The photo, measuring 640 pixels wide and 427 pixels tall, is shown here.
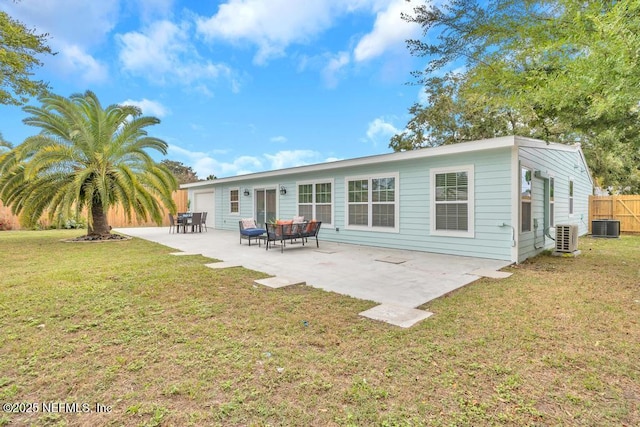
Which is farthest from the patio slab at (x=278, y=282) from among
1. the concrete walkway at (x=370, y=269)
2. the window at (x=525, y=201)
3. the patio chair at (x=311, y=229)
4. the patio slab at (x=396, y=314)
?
the window at (x=525, y=201)

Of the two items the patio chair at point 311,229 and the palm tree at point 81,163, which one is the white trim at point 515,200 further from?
the palm tree at point 81,163

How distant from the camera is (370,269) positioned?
20.1 ft

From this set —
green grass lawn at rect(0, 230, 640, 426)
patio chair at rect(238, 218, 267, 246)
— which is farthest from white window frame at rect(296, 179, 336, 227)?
green grass lawn at rect(0, 230, 640, 426)

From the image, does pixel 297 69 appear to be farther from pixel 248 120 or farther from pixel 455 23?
pixel 455 23

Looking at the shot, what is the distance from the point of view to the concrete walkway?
4523 millimetres

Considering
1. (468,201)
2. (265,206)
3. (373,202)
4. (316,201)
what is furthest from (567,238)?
(265,206)

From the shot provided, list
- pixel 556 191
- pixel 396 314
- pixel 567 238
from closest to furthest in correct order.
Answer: pixel 396 314 < pixel 567 238 < pixel 556 191

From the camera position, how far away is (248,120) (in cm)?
1944

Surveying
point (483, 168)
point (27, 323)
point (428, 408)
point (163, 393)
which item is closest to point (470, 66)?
point (483, 168)

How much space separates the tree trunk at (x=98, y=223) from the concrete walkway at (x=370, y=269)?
167 inches

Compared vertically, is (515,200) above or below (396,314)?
above

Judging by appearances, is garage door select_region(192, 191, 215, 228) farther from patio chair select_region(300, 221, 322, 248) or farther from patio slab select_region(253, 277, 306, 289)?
patio slab select_region(253, 277, 306, 289)

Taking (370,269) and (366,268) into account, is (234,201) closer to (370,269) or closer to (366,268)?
(366,268)

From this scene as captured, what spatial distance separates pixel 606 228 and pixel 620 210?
2.98 meters
